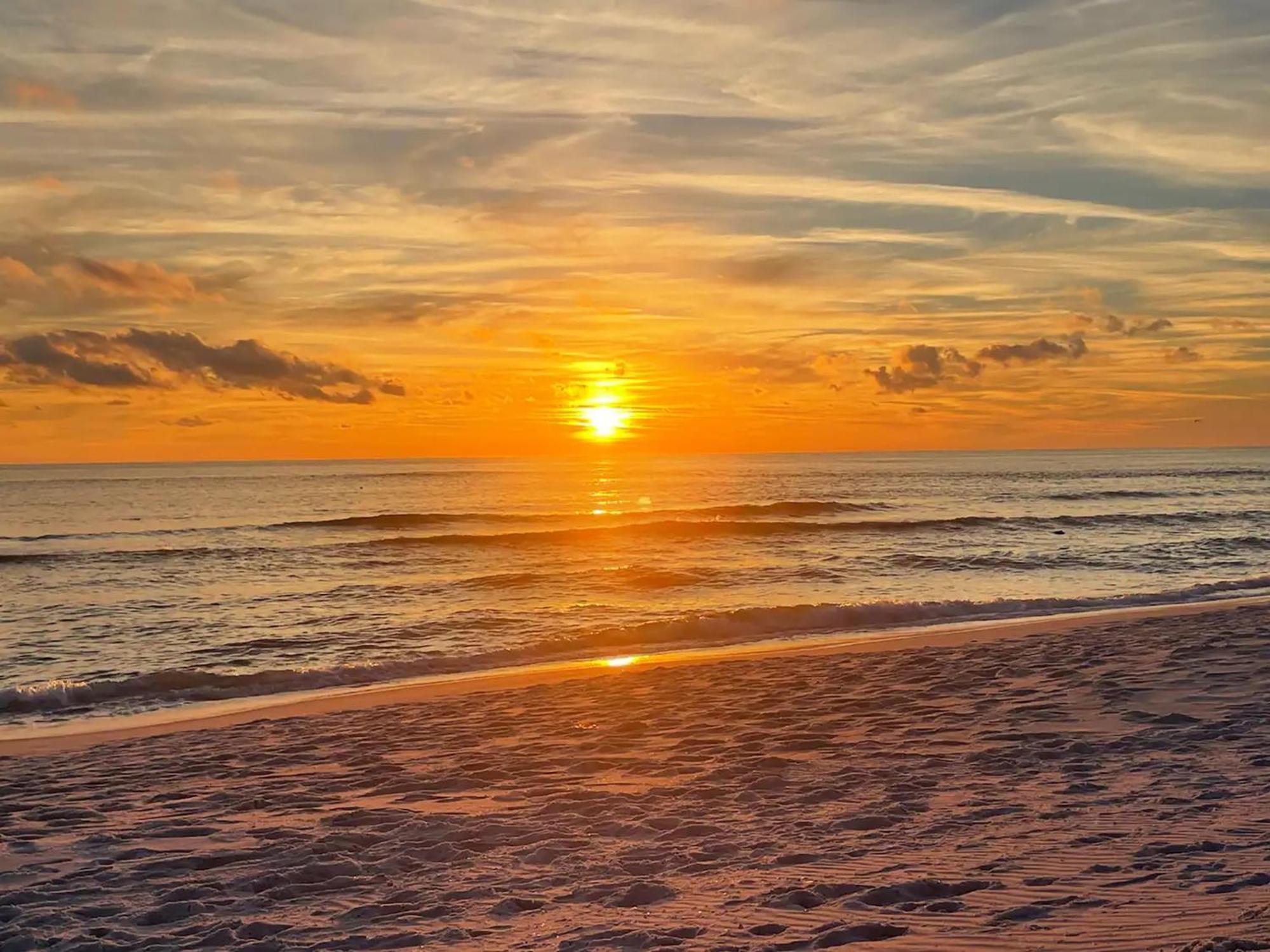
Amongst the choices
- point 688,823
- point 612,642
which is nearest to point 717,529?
point 612,642

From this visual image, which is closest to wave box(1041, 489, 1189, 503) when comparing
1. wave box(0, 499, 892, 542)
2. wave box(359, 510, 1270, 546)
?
wave box(0, 499, 892, 542)

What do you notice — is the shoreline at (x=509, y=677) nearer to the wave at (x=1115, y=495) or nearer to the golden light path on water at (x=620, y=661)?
the golden light path on water at (x=620, y=661)

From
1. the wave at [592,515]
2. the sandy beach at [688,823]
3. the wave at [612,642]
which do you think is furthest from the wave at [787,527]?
the sandy beach at [688,823]

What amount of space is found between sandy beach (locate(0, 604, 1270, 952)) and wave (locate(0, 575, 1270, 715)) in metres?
3.26

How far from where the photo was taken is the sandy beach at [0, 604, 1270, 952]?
5250 mm

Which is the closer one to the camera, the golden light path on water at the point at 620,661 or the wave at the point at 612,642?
the wave at the point at 612,642

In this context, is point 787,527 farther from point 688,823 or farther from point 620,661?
point 688,823

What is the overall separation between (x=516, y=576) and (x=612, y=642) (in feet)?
36.2

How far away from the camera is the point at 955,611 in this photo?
20.5 meters

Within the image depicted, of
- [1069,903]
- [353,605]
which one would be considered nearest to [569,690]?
[1069,903]

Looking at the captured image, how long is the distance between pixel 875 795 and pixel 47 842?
5967mm

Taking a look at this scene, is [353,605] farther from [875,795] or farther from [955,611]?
[875,795]

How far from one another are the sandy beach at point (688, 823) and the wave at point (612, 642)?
3.26 m

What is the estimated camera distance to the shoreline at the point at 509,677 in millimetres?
12055
